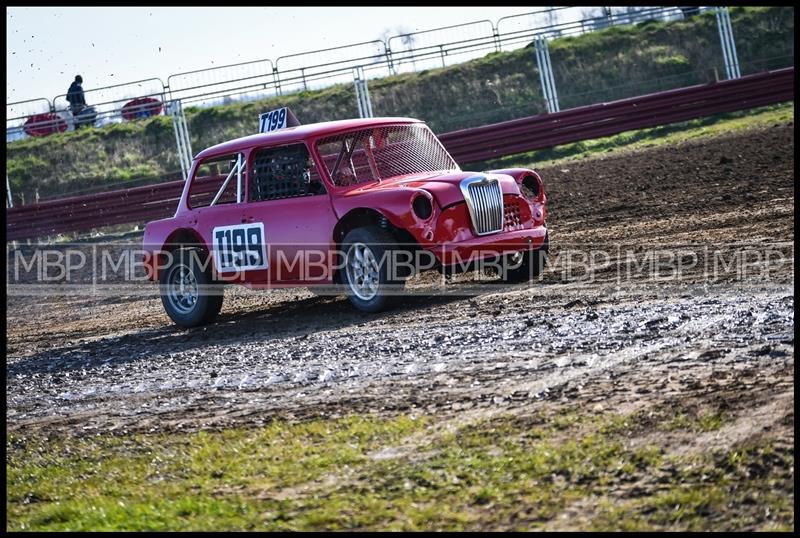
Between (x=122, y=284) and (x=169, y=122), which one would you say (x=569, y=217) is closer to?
(x=122, y=284)

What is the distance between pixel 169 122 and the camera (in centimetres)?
3384

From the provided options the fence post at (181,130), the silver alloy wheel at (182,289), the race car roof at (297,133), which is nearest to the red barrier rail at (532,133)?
the fence post at (181,130)

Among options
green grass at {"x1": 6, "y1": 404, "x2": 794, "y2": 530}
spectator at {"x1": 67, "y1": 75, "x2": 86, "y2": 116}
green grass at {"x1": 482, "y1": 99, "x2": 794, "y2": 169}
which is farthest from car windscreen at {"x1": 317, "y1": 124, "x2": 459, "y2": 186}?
spectator at {"x1": 67, "y1": 75, "x2": 86, "y2": 116}

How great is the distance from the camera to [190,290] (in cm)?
1034

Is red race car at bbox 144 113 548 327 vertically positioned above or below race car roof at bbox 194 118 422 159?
below

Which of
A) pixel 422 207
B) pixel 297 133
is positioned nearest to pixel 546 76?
pixel 297 133

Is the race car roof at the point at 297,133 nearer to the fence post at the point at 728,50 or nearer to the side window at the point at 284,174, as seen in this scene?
the side window at the point at 284,174

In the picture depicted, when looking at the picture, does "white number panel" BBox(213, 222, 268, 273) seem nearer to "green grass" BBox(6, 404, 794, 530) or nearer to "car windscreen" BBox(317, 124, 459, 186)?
"car windscreen" BBox(317, 124, 459, 186)

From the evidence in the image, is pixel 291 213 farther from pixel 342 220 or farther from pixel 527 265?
pixel 527 265

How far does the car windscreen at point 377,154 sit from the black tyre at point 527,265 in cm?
106

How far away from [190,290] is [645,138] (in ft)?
48.7

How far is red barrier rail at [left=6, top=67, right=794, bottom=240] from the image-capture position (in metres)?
21.6

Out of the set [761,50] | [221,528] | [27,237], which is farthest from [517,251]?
[761,50]

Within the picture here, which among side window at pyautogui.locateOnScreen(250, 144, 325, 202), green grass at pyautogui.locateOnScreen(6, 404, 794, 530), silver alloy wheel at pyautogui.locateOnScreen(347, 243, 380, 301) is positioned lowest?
green grass at pyautogui.locateOnScreen(6, 404, 794, 530)
